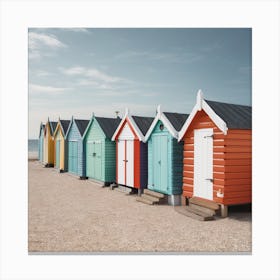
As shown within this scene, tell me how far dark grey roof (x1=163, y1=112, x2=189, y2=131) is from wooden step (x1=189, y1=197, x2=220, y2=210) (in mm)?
2485

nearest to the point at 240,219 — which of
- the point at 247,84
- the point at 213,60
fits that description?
the point at 247,84

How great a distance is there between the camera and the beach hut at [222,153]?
7.90 metres

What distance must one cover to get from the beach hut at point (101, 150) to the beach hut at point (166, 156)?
3.58 metres

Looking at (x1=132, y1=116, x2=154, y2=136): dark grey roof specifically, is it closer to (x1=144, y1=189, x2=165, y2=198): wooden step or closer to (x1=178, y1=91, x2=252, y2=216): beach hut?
(x1=144, y1=189, x2=165, y2=198): wooden step

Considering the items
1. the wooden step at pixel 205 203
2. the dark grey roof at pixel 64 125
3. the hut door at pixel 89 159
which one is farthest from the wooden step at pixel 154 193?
the dark grey roof at pixel 64 125

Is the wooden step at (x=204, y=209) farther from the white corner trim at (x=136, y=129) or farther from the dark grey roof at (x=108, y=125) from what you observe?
the dark grey roof at (x=108, y=125)

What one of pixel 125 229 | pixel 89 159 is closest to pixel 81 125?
pixel 89 159

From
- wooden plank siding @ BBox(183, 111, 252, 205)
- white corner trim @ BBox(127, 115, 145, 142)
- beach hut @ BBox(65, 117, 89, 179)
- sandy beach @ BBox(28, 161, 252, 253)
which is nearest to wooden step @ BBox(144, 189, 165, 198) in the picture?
sandy beach @ BBox(28, 161, 252, 253)

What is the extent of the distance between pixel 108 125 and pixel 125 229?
853 cm

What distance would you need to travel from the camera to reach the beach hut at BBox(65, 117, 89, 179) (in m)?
16.8

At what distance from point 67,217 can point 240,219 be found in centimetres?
469

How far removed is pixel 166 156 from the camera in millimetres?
10000

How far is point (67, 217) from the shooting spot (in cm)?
808
